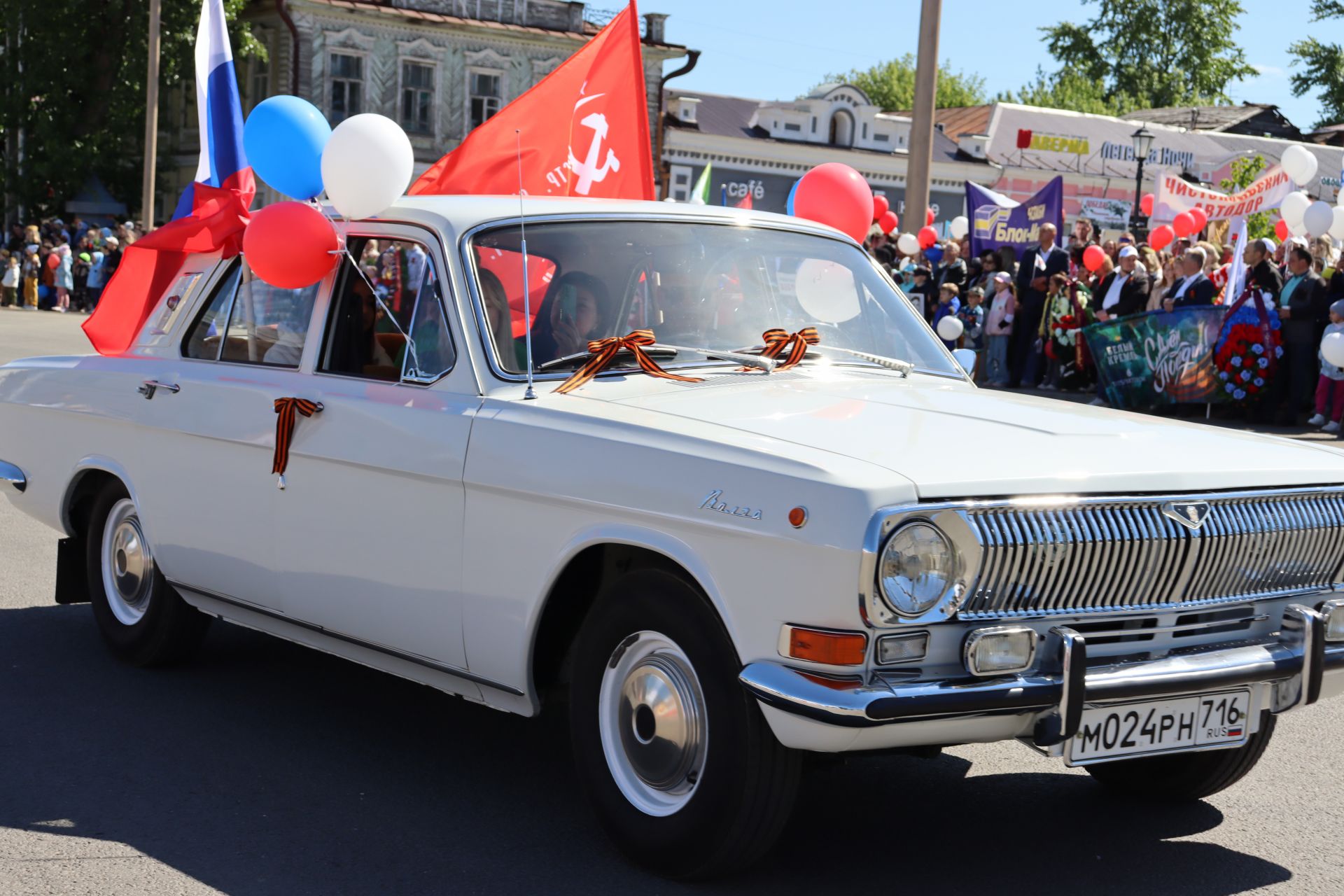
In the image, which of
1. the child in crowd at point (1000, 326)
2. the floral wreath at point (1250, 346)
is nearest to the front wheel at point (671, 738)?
the floral wreath at point (1250, 346)

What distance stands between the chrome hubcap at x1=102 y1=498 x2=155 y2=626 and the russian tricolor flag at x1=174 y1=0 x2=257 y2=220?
4.05ft

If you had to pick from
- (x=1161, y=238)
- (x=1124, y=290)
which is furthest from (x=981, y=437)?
(x=1161, y=238)

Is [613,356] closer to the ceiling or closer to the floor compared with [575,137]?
closer to the floor

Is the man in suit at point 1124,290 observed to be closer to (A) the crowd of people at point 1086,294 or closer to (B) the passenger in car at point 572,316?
(A) the crowd of people at point 1086,294

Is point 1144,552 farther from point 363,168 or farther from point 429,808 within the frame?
point 363,168

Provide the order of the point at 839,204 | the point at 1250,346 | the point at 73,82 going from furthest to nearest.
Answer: the point at 73,82
the point at 1250,346
the point at 839,204

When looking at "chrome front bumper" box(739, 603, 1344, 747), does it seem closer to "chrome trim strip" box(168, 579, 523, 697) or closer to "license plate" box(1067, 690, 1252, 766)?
"license plate" box(1067, 690, 1252, 766)

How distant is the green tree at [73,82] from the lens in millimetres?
41281

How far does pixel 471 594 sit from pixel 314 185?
238 centimetres

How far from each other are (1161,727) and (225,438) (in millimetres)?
3285

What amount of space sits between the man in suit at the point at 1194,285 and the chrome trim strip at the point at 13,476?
12747 millimetres

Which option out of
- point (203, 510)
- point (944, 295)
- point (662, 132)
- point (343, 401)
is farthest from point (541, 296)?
point (662, 132)

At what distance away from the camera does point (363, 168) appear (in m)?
5.29

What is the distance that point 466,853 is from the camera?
14.0 feet
